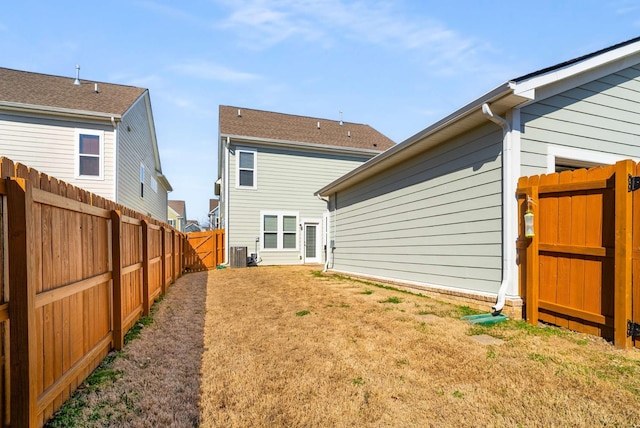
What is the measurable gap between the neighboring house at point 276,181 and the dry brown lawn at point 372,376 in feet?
31.4

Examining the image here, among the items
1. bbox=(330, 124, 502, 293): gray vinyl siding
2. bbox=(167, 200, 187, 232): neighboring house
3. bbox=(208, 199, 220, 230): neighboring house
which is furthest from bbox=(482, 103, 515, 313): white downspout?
bbox=(167, 200, 187, 232): neighboring house

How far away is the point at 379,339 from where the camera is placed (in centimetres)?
387

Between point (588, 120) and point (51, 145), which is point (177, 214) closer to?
point (51, 145)

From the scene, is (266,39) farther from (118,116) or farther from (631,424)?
(631,424)

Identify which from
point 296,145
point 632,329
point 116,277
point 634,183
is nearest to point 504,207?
point 634,183

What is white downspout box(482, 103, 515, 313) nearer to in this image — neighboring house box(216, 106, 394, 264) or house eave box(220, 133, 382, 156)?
neighboring house box(216, 106, 394, 264)

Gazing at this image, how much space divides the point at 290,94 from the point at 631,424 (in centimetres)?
1483

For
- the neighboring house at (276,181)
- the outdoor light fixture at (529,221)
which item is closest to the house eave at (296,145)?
the neighboring house at (276,181)

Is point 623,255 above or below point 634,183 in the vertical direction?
below

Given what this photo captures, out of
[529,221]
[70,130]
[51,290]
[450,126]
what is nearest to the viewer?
[51,290]

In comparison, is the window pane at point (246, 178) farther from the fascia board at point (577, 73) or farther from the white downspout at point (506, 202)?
the fascia board at point (577, 73)

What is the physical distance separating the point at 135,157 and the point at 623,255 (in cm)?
1494

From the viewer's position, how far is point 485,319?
4.45 m

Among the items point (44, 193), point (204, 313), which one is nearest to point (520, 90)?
point (44, 193)
